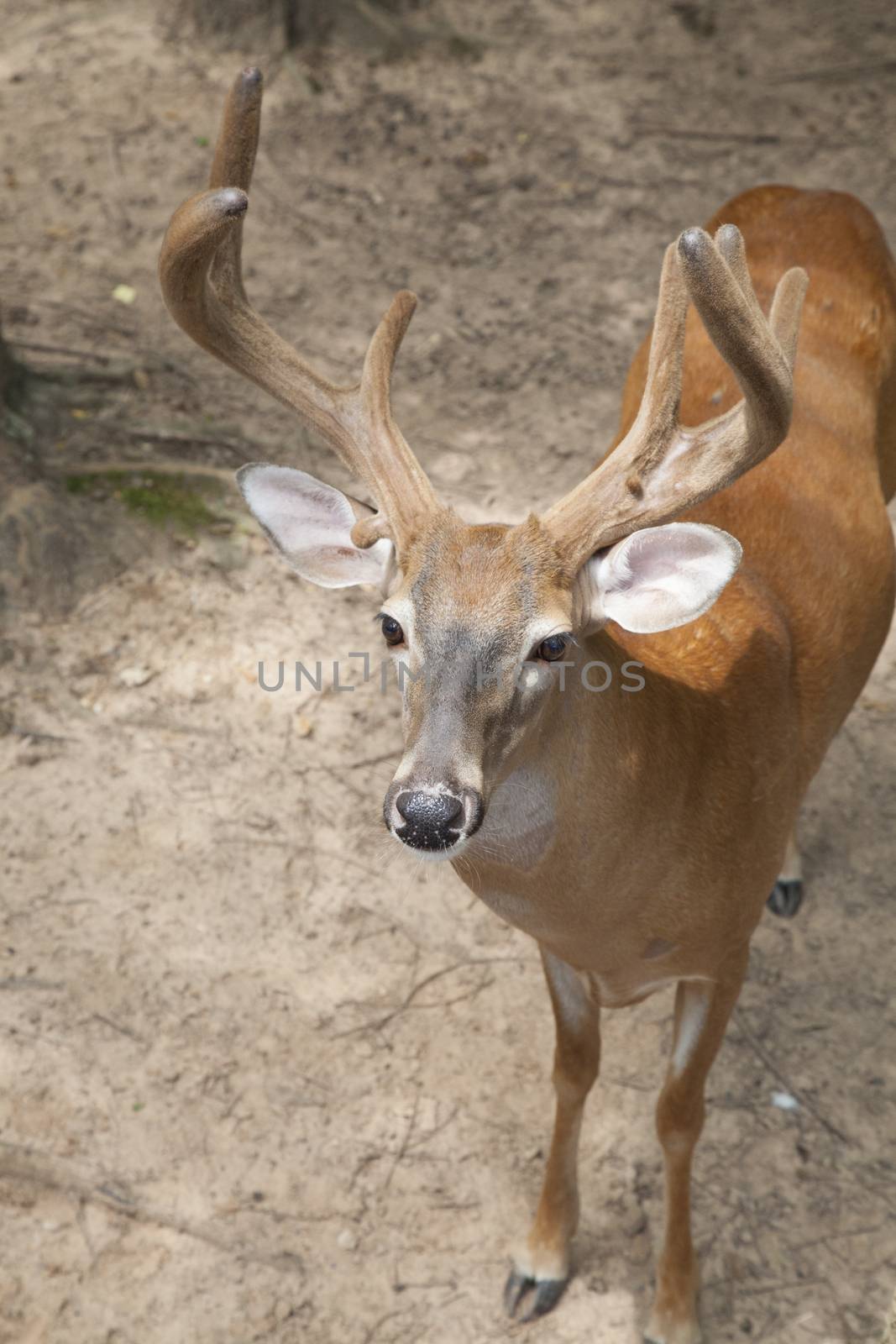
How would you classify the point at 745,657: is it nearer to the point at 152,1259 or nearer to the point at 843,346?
the point at 843,346

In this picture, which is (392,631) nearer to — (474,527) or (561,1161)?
(474,527)

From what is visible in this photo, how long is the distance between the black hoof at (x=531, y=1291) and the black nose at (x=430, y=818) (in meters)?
1.72

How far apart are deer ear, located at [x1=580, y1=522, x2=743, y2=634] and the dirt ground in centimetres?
76

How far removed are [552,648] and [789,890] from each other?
2154 mm

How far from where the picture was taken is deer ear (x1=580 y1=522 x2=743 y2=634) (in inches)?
111

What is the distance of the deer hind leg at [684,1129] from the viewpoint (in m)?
3.53

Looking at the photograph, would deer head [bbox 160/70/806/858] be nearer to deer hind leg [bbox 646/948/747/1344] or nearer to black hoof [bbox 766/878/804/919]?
deer hind leg [bbox 646/948/747/1344]

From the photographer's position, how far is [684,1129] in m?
3.62

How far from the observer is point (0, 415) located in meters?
5.43

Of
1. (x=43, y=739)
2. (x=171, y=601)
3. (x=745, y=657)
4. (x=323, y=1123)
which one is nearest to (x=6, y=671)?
(x=43, y=739)

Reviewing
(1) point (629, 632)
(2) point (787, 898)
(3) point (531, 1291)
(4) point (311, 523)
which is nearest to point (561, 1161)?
(3) point (531, 1291)

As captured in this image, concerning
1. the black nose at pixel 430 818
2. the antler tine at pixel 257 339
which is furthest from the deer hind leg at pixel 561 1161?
the antler tine at pixel 257 339

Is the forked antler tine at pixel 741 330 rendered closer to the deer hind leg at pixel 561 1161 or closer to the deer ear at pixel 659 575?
the deer ear at pixel 659 575

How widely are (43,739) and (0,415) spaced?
1.37 metres
